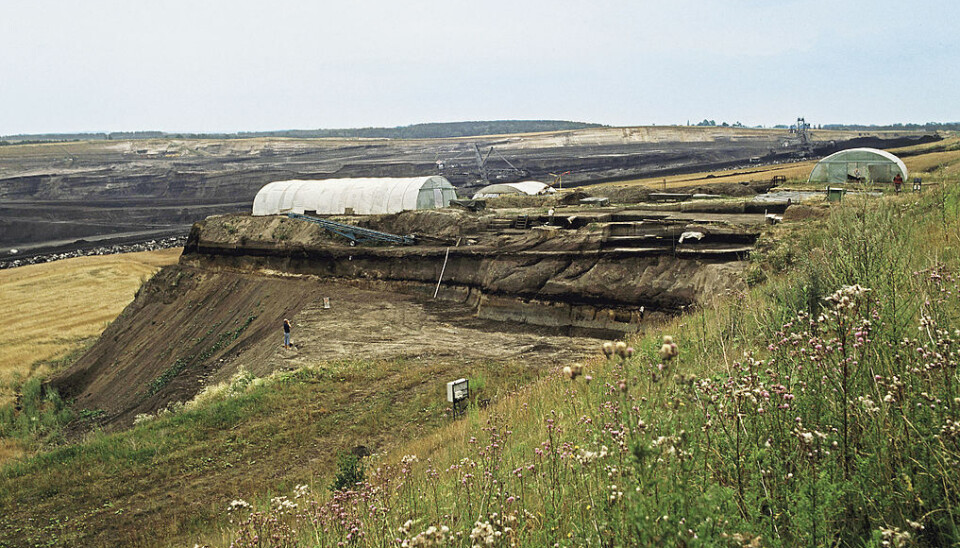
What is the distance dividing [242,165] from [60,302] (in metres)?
94.9

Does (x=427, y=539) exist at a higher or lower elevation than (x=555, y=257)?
higher

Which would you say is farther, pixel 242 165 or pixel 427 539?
pixel 242 165

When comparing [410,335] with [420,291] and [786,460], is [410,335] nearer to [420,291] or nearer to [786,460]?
[420,291]

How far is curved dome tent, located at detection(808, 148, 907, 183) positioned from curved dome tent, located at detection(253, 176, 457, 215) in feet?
70.4

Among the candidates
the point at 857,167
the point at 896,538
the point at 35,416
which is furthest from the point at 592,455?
the point at 857,167

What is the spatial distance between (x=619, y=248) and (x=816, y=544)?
20057 millimetres

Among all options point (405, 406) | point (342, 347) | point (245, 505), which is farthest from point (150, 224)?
point (245, 505)

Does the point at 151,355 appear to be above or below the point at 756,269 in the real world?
below

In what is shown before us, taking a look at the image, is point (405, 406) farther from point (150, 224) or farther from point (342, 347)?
point (150, 224)

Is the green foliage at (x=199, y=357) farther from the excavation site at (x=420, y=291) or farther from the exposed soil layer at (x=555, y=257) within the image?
the exposed soil layer at (x=555, y=257)

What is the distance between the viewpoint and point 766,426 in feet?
13.6

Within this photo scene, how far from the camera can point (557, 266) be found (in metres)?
24.0

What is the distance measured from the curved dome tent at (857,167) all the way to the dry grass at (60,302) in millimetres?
42633

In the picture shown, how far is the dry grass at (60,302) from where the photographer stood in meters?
35.5
